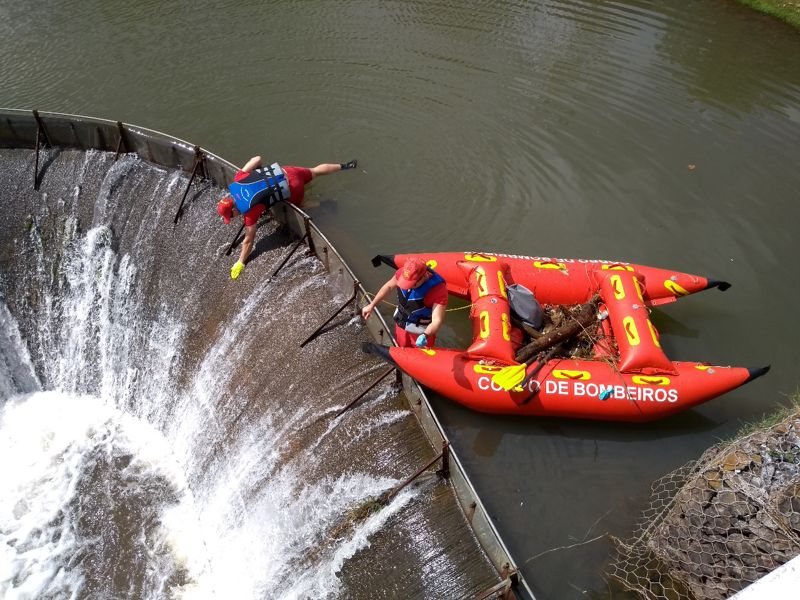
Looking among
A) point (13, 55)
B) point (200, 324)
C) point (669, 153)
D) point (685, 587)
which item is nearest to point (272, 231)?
point (200, 324)

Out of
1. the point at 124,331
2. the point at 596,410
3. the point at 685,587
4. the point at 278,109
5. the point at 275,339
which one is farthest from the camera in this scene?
the point at 278,109

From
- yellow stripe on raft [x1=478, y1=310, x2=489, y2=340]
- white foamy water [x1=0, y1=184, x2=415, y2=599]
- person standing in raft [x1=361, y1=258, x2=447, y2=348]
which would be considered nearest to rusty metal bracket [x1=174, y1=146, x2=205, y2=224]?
white foamy water [x1=0, y1=184, x2=415, y2=599]

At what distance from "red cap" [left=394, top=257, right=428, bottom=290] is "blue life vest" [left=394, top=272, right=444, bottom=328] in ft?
0.75

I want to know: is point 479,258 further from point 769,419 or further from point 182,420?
point 182,420

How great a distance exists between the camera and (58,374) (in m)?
9.37

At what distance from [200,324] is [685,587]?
6595 millimetres

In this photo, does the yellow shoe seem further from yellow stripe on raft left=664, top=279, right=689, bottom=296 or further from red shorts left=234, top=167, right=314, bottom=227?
yellow stripe on raft left=664, top=279, right=689, bottom=296

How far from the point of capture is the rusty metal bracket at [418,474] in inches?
222

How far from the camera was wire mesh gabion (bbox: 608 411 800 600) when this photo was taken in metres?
4.71

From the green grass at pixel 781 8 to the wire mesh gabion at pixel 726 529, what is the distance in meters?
13.6

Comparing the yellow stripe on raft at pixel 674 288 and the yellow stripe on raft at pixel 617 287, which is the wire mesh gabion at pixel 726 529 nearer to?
the yellow stripe on raft at pixel 617 287

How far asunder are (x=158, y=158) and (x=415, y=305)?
590 cm

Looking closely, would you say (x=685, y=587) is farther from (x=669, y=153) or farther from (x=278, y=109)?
(x=278, y=109)

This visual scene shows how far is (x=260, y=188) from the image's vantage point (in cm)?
804
